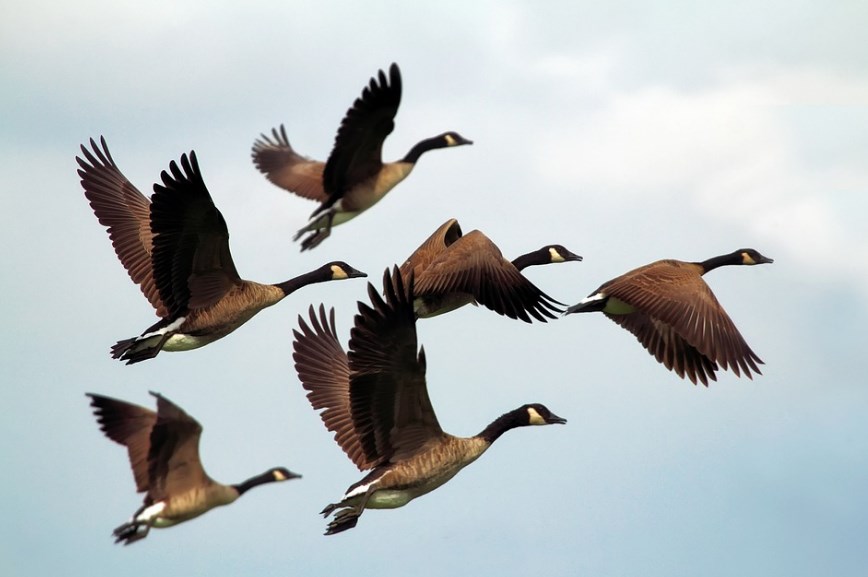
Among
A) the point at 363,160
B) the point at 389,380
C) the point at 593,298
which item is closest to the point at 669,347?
the point at 593,298

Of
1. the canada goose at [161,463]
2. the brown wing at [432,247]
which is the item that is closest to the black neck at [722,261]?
the brown wing at [432,247]

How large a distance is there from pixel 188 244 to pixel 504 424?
13.6 ft

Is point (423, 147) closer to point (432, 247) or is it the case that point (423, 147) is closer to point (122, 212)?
point (432, 247)

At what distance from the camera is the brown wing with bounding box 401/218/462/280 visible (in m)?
17.0

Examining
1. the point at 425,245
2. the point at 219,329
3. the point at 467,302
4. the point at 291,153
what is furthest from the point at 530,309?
the point at 291,153

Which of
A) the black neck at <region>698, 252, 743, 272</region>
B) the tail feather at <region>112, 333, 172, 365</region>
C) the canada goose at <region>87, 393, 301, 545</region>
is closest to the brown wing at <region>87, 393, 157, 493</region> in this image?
the canada goose at <region>87, 393, 301, 545</region>

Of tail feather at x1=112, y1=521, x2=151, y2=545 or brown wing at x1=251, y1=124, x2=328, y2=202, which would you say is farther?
brown wing at x1=251, y1=124, x2=328, y2=202

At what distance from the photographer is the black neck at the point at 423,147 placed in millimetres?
17797

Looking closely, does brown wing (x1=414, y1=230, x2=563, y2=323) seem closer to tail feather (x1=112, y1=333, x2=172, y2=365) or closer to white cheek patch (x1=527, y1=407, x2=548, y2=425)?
white cheek patch (x1=527, y1=407, x2=548, y2=425)

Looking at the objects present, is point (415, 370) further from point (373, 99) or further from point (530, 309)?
point (373, 99)

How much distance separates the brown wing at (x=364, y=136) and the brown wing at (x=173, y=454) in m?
4.23

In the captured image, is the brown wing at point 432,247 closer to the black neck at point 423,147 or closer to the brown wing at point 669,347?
the black neck at point 423,147

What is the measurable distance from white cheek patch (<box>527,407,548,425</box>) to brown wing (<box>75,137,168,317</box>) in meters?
5.08

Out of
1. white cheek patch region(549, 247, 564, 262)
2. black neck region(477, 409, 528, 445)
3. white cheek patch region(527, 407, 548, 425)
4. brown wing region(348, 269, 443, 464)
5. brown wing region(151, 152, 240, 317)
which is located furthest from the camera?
white cheek patch region(549, 247, 564, 262)
